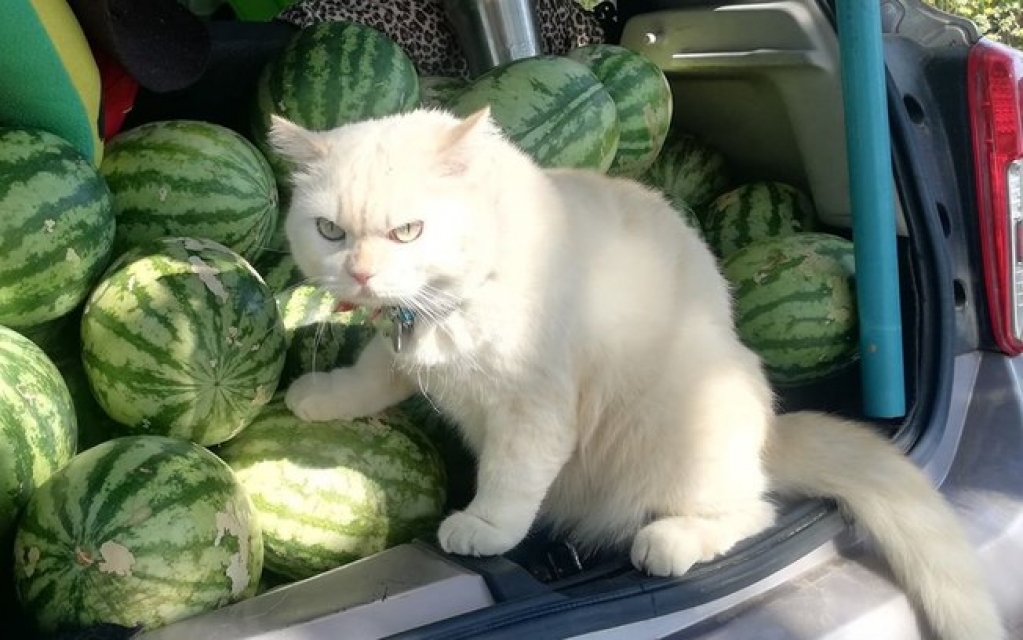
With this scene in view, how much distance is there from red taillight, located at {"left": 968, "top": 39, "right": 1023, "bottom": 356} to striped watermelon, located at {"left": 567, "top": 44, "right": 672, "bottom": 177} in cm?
61

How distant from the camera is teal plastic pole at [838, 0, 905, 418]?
1.71 meters

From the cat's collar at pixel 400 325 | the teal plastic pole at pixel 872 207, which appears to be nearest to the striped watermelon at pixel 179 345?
the cat's collar at pixel 400 325

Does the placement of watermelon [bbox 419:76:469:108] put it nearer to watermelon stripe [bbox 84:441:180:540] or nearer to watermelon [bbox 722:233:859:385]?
watermelon [bbox 722:233:859:385]

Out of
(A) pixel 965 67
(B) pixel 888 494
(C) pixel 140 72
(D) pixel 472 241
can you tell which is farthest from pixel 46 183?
(A) pixel 965 67

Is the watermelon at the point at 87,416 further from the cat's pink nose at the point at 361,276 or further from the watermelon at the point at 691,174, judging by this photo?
the watermelon at the point at 691,174

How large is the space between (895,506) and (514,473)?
21.5 inches

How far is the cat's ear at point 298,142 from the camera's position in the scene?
54.1 inches

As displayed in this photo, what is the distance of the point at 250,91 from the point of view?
2.10 m

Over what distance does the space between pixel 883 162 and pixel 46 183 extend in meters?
1.28

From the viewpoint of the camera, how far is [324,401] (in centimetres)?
157

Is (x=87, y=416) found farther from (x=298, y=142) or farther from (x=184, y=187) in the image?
(x=298, y=142)

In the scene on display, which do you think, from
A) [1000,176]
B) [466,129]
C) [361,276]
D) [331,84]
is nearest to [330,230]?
[361,276]

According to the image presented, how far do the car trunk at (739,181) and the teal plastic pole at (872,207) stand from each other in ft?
0.18

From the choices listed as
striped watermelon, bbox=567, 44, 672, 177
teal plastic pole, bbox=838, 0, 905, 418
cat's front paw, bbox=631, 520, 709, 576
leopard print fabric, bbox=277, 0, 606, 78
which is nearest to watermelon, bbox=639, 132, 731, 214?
striped watermelon, bbox=567, 44, 672, 177
